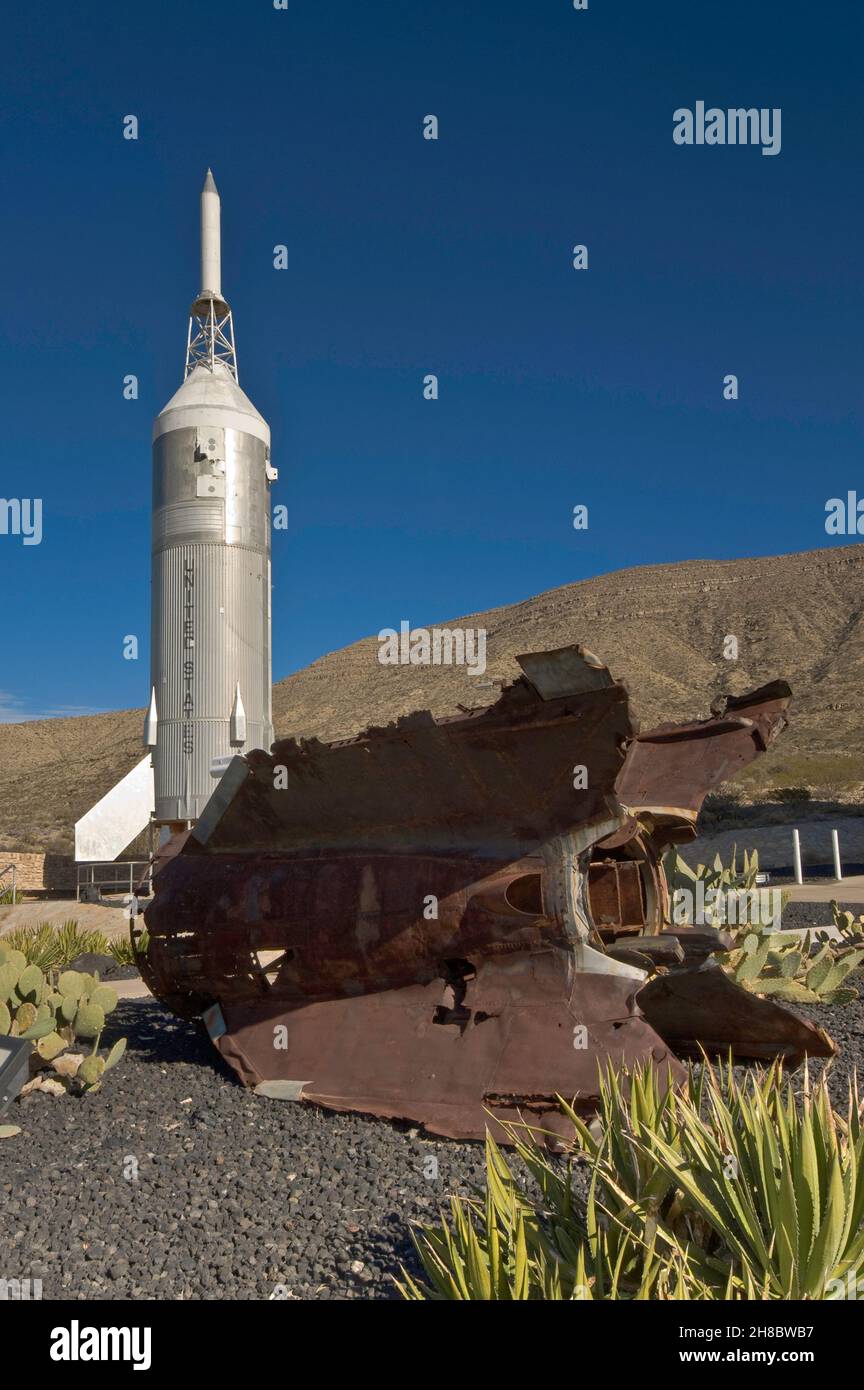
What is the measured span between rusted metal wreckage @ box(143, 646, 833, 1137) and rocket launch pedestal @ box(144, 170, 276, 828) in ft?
32.2

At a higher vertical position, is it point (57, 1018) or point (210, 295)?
point (210, 295)

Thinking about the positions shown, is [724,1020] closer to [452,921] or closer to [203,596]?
[452,921]

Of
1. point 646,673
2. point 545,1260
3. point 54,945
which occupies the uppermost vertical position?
point 646,673

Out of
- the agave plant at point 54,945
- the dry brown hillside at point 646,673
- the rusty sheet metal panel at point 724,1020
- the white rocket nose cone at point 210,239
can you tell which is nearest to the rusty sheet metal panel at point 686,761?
the rusty sheet metal panel at point 724,1020

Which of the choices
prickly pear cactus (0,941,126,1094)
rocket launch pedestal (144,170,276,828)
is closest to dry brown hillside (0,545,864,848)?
rocket launch pedestal (144,170,276,828)

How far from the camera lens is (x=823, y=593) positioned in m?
65.4

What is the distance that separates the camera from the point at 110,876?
81.7ft

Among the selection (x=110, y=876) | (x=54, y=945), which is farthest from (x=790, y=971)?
(x=110, y=876)

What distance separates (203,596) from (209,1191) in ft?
41.4

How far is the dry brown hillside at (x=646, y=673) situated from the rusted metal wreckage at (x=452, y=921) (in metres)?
30.7

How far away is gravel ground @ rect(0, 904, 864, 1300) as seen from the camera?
3564 millimetres

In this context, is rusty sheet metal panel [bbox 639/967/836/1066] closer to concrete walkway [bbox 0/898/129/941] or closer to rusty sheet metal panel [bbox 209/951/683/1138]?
rusty sheet metal panel [bbox 209/951/683/1138]

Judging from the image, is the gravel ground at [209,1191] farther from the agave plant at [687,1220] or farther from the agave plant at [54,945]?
the agave plant at [54,945]

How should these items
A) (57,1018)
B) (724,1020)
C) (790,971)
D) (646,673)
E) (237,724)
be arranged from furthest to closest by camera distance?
(646,673)
(237,724)
(790,971)
(57,1018)
(724,1020)
